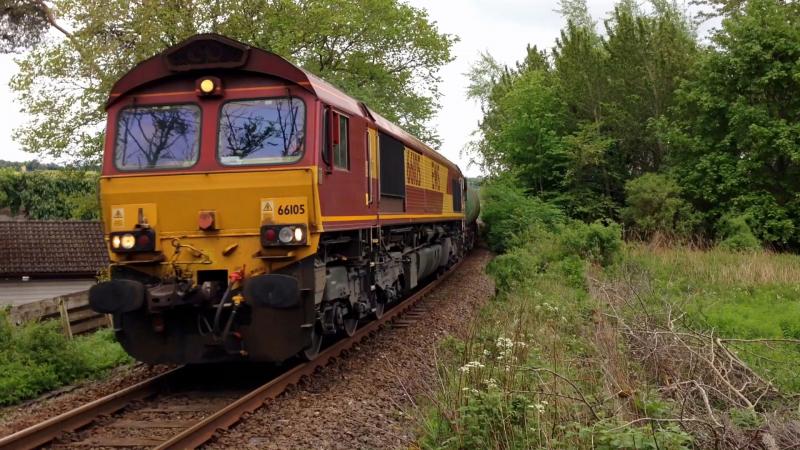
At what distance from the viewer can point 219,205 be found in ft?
27.2

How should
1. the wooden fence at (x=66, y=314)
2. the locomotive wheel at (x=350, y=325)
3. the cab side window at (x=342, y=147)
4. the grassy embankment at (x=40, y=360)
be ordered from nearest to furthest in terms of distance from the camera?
1. the grassy embankment at (x=40, y=360)
2. the cab side window at (x=342, y=147)
3. the locomotive wheel at (x=350, y=325)
4. the wooden fence at (x=66, y=314)

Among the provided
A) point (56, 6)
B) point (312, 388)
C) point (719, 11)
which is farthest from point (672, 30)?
point (312, 388)

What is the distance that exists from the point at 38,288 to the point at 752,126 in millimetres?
22676

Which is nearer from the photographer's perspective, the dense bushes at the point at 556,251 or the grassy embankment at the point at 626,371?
the grassy embankment at the point at 626,371

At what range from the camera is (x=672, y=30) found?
32906 mm

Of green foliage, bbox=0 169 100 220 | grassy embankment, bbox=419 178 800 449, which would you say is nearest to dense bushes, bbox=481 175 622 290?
grassy embankment, bbox=419 178 800 449

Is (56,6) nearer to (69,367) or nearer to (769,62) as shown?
(69,367)

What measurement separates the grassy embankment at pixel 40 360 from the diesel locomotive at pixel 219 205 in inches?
56.6

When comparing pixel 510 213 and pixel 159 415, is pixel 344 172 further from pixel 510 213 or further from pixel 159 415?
pixel 510 213

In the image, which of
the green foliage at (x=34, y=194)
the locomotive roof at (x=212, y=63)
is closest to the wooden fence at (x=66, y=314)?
the locomotive roof at (x=212, y=63)

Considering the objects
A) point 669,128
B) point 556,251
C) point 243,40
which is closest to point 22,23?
point 243,40

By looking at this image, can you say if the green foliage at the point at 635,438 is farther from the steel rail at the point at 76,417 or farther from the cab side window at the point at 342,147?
the cab side window at the point at 342,147

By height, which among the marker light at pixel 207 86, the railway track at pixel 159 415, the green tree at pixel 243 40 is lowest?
the railway track at pixel 159 415

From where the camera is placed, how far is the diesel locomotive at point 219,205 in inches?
316
